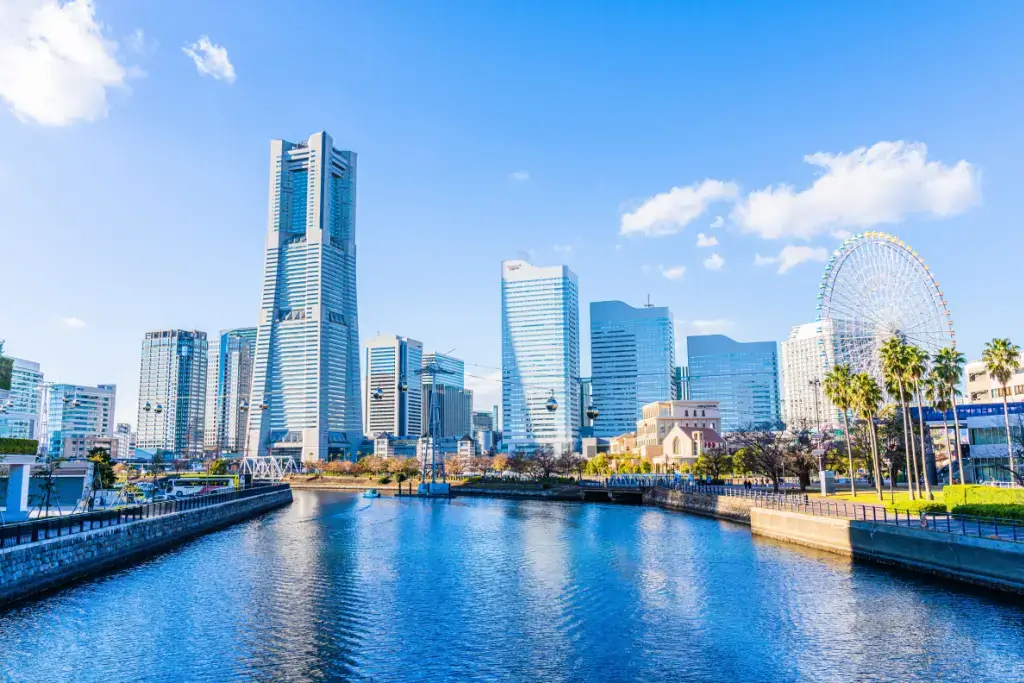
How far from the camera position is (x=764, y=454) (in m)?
111

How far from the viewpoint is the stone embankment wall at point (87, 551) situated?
43.0 metres

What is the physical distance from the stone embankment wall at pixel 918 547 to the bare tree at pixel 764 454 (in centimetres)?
3832

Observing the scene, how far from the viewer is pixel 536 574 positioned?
5544cm

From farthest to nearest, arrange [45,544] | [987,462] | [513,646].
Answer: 1. [987,462]
2. [45,544]
3. [513,646]

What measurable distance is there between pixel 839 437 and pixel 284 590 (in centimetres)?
11852

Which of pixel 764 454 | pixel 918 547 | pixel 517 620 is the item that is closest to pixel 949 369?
pixel 764 454

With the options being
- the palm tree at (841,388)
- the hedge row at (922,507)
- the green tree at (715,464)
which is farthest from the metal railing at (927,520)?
the green tree at (715,464)

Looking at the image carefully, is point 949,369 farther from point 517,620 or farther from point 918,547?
point 517,620

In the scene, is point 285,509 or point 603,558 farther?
point 285,509

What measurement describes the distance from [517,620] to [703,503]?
68.4 meters

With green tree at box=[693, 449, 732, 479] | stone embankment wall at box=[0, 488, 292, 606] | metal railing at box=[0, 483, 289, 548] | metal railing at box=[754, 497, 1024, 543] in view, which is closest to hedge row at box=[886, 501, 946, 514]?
metal railing at box=[754, 497, 1024, 543]

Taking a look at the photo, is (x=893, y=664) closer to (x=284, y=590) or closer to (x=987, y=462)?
(x=284, y=590)

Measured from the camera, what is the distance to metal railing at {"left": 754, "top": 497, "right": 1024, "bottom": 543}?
46656 millimetres

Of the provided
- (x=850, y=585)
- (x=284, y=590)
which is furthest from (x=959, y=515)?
(x=284, y=590)
